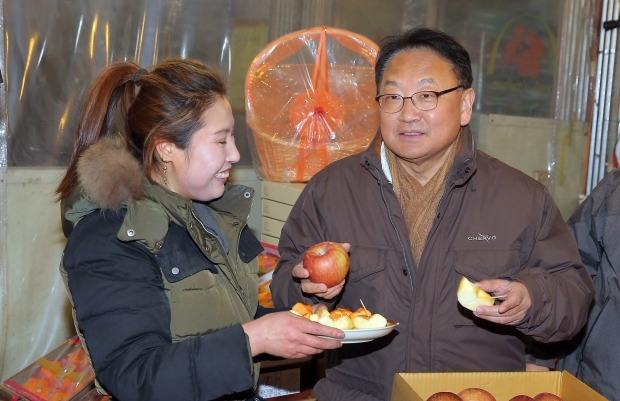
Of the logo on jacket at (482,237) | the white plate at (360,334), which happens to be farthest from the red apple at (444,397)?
the logo on jacket at (482,237)

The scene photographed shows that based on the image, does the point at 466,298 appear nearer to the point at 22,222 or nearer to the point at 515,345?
the point at 515,345

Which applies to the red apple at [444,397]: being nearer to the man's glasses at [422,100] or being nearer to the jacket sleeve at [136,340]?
the jacket sleeve at [136,340]

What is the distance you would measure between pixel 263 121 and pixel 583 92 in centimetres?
291

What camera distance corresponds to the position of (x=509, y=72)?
5.41 meters

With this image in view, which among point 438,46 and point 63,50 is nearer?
point 438,46

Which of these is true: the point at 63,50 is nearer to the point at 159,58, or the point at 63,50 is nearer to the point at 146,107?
the point at 159,58

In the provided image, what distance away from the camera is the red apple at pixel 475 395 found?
6.13 ft

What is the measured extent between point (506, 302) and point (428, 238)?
0.35m

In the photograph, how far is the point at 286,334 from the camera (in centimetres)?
178

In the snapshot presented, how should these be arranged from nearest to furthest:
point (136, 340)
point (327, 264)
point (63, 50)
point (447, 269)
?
point (136, 340)
point (327, 264)
point (447, 269)
point (63, 50)

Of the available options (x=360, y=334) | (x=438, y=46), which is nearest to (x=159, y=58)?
(x=438, y=46)

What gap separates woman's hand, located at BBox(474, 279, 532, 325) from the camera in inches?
78.5

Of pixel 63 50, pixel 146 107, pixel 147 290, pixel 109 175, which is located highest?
pixel 63 50

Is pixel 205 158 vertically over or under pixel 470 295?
over
